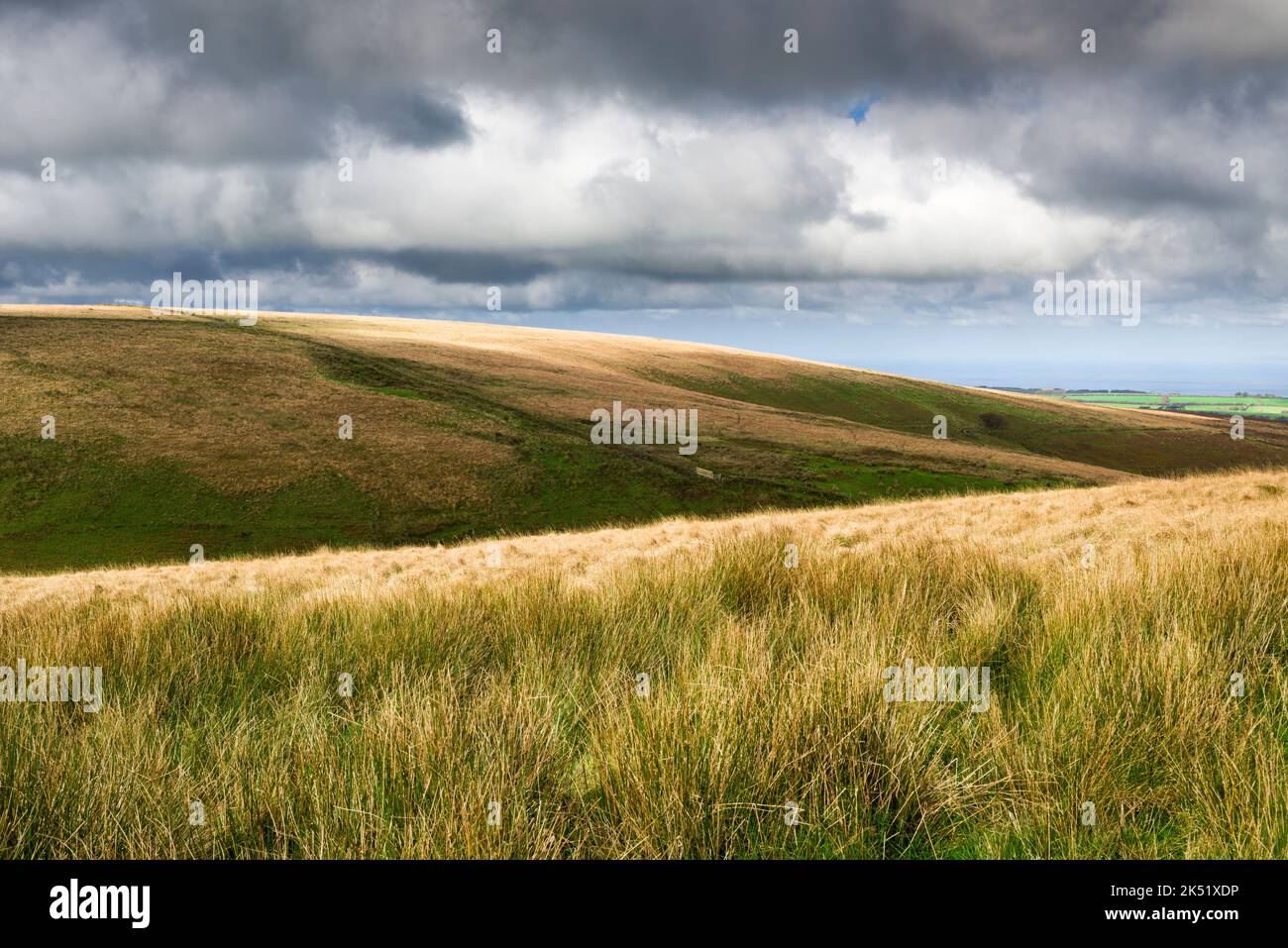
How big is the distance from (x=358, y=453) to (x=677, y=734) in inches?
2604

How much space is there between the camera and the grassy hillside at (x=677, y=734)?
9.87ft

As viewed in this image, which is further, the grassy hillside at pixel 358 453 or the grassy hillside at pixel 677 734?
the grassy hillside at pixel 358 453

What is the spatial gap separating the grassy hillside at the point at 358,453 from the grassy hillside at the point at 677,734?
44.7 m

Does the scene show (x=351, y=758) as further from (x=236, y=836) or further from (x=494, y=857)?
(x=494, y=857)

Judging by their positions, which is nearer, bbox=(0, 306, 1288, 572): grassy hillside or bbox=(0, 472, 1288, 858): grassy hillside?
bbox=(0, 472, 1288, 858): grassy hillside

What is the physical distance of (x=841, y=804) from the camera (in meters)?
3.20

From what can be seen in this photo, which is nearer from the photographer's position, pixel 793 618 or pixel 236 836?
pixel 236 836

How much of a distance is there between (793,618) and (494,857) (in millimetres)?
3699

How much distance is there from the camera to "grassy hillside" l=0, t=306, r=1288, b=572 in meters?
53.1

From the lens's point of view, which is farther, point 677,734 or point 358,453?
point 358,453

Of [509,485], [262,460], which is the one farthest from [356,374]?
[509,485]

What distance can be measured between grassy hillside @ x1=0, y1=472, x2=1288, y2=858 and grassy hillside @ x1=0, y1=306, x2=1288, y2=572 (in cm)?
4467

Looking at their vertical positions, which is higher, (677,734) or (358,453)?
(358,453)

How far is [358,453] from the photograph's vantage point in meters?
64.6
